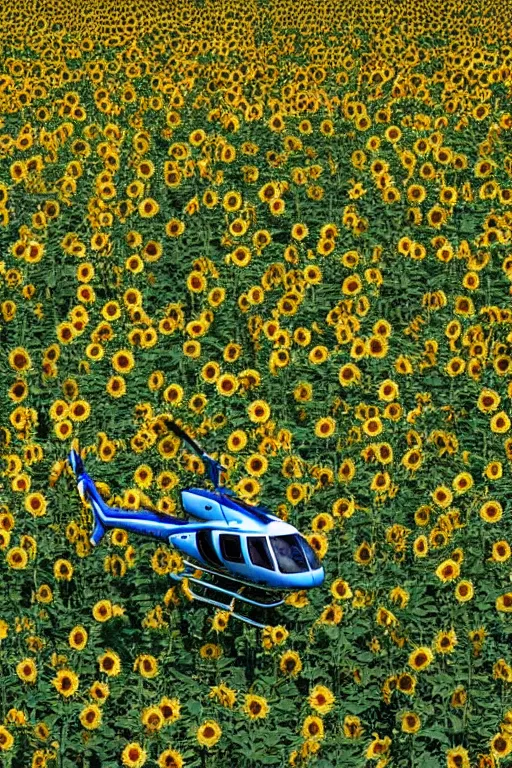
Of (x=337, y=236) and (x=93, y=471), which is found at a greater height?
(x=337, y=236)

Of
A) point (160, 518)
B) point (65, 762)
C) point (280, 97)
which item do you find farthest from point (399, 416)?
point (280, 97)

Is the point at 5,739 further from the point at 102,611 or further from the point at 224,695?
the point at 224,695

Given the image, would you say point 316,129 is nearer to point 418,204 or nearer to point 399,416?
point 418,204

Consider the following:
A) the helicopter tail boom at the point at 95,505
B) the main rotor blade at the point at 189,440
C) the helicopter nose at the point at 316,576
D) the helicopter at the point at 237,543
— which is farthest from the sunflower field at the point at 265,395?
the main rotor blade at the point at 189,440

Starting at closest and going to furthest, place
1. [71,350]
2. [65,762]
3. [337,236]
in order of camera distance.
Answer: [65,762]
[71,350]
[337,236]

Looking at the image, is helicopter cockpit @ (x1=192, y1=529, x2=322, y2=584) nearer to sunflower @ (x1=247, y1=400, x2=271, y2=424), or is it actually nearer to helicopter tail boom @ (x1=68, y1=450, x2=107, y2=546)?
helicopter tail boom @ (x1=68, y1=450, x2=107, y2=546)

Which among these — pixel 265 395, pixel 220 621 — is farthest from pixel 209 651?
pixel 265 395
